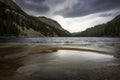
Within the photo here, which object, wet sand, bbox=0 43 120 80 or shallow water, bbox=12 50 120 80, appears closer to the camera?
shallow water, bbox=12 50 120 80

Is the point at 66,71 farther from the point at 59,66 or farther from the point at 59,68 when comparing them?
the point at 59,66

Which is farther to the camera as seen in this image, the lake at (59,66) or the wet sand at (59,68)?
the lake at (59,66)

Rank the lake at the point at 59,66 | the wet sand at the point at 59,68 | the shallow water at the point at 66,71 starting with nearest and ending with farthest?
the shallow water at the point at 66,71, the wet sand at the point at 59,68, the lake at the point at 59,66

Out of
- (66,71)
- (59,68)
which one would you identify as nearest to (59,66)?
(59,68)

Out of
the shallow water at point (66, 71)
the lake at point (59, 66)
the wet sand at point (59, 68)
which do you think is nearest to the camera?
the shallow water at point (66, 71)

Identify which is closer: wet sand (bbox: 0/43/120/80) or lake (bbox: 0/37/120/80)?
wet sand (bbox: 0/43/120/80)

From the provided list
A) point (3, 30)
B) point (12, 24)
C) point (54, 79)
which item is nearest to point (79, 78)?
point (54, 79)

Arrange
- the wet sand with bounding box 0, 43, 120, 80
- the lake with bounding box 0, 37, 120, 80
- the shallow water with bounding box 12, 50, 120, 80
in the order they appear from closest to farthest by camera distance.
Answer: the shallow water with bounding box 12, 50, 120, 80, the wet sand with bounding box 0, 43, 120, 80, the lake with bounding box 0, 37, 120, 80

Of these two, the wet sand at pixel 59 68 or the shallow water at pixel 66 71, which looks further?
the wet sand at pixel 59 68

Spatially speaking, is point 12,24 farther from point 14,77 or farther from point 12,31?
point 14,77

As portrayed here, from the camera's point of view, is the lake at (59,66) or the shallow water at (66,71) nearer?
the shallow water at (66,71)

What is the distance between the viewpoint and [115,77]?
35.6ft

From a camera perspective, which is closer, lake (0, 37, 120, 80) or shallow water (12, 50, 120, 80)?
shallow water (12, 50, 120, 80)

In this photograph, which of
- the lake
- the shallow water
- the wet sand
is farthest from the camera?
the lake
